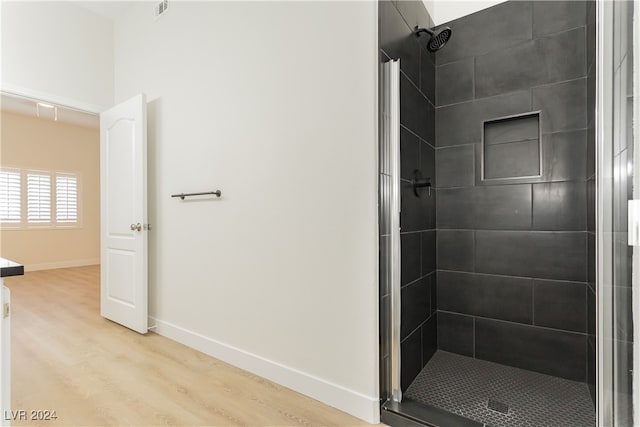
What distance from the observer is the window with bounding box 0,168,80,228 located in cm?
561

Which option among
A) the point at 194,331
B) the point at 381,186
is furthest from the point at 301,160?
the point at 194,331

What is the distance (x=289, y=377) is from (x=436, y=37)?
7.64 ft

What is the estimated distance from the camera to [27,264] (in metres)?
5.80

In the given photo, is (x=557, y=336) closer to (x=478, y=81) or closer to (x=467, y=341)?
(x=467, y=341)

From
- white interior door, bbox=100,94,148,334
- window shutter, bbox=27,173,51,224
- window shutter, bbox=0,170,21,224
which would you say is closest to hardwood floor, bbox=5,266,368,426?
white interior door, bbox=100,94,148,334

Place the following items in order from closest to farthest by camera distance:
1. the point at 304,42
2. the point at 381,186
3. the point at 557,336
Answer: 1. the point at 381,186
2. the point at 304,42
3. the point at 557,336

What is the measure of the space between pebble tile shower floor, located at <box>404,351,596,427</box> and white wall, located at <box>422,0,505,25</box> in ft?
8.20

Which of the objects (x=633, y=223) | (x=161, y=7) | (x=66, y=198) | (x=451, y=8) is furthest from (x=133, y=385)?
(x=66, y=198)

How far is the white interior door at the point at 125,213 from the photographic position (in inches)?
108

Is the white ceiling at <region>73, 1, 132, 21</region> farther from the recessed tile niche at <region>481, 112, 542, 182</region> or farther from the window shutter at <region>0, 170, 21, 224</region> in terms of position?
the window shutter at <region>0, 170, 21, 224</region>

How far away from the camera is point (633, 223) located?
3.08 ft

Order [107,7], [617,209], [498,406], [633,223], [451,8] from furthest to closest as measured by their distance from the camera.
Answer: [107,7], [451,8], [498,406], [617,209], [633,223]

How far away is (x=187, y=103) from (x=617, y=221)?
2.69 meters

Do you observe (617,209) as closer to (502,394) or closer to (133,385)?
(502,394)
